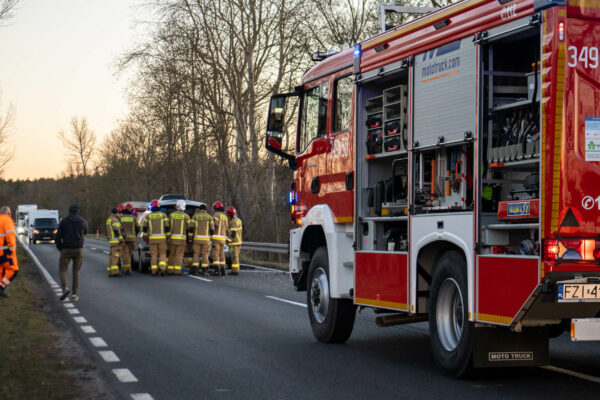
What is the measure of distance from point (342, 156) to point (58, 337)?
4256mm

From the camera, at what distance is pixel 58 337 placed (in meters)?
11.0

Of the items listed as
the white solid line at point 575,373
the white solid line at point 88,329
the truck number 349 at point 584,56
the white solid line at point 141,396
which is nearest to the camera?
the truck number 349 at point 584,56

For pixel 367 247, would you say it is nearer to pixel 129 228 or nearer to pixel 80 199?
pixel 129 228

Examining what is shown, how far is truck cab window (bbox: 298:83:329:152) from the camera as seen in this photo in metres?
10.8

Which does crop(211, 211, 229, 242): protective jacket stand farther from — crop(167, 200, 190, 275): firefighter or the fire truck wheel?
the fire truck wheel

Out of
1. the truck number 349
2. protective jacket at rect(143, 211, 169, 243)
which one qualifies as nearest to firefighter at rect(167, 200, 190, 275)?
protective jacket at rect(143, 211, 169, 243)

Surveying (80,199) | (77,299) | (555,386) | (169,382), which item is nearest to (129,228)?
(77,299)

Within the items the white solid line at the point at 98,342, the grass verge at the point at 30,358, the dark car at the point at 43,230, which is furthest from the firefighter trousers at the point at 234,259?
the dark car at the point at 43,230

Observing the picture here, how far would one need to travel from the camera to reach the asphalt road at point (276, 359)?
7328 mm

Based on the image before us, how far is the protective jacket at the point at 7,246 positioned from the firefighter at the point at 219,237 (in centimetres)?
731

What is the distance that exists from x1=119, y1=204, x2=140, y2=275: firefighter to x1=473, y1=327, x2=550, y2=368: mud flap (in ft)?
56.3

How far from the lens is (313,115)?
1113 cm

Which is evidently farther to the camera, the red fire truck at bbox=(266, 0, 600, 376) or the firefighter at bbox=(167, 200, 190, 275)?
the firefighter at bbox=(167, 200, 190, 275)

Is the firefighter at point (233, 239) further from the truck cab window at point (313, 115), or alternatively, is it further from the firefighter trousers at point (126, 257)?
the truck cab window at point (313, 115)
